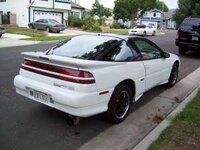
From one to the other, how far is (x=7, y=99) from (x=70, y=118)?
193cm

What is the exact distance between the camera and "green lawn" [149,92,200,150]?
4433 millimetres

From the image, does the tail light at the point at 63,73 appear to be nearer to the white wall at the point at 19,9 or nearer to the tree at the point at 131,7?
the white wall at the point at 19,9

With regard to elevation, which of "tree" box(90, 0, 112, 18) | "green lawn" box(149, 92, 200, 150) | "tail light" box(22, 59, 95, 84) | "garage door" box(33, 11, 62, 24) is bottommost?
"green lawn" box(149, 92, 200, 150)

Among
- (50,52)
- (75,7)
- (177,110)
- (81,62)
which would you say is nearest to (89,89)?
(81,62)

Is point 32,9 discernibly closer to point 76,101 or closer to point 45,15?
point 45,15

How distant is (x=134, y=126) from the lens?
17.3ft

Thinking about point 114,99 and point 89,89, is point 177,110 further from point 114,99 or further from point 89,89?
point 89,89

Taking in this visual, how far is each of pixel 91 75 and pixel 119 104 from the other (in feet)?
3.30

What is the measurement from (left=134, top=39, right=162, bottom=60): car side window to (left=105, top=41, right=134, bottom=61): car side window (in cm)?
44

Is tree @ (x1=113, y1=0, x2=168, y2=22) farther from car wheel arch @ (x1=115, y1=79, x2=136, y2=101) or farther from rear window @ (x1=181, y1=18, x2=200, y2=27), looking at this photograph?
car wheel arch @ (x1=115, y1=79, x2=136, y2=101)

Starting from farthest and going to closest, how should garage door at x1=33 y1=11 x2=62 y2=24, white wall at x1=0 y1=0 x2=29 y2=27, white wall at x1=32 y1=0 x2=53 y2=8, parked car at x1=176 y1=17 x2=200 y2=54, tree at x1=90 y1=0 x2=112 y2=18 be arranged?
tree at x1=90 y1=0 x2=112 y2=18
garage door at x1=33 y1=11 x2=62 y2=24
white wall at x1=32 y1=0 x2=53 y2=8
white wall at x1=0 y1=0 x2=29 y2=27
parked car at x1=176 y1=17 x2=200 y2=54

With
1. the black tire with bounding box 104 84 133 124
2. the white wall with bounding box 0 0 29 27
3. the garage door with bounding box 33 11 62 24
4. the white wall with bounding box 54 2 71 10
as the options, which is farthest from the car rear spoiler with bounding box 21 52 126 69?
the white wall with bounding box 54 2 71 10

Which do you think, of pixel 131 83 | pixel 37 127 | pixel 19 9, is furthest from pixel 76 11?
pixel 37 127

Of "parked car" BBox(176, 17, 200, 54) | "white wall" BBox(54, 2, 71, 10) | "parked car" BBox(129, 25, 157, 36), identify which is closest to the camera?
"parked car" BBox(176, 17, 200, 54)
